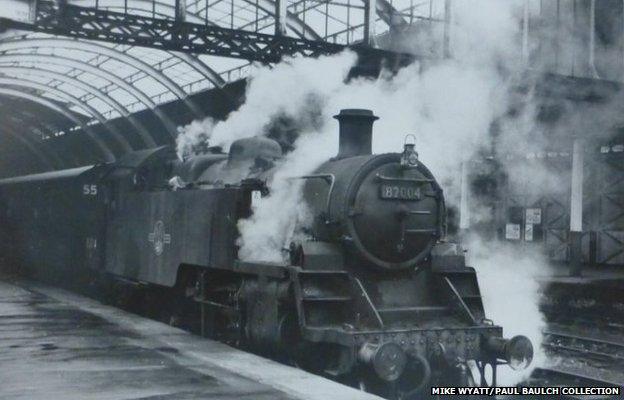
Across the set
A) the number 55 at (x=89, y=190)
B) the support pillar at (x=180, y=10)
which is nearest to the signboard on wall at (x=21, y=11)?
the support pillar at (x=180, y=10)

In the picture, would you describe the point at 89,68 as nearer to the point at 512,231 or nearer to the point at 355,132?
the point at 512,231

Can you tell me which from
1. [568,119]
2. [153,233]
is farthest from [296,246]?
[568,119]

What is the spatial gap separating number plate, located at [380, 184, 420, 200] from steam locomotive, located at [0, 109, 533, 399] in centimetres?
1

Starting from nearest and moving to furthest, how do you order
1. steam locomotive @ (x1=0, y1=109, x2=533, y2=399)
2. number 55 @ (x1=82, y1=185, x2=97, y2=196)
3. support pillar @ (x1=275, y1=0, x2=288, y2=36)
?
1. steam locomotive @ (x1=0, y1=109, x2=533, y2=399)
2. number 55 @ (x1=82, y1=185, x2=97, y2=196)
3. support pillar @ (x1=275, y1=0, x2=288, y2=36)

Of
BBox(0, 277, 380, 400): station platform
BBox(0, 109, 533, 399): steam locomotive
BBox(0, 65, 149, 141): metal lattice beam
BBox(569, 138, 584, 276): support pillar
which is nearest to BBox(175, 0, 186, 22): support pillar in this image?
BBox(0, 109, 533, 399): steam locomotive

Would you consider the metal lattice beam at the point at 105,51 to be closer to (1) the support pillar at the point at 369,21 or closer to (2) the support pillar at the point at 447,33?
(1) the support pillar at the point at 369,21

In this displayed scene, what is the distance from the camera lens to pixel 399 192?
292 inches

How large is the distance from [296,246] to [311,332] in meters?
0.87

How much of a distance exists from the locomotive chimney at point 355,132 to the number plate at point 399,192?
63cm

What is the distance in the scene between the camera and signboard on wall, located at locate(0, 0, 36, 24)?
50.2 ft

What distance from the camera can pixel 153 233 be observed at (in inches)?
408

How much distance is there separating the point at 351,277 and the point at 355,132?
60.9 inches

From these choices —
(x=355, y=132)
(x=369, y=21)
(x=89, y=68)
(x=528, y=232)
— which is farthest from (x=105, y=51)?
(x=355, y=132)

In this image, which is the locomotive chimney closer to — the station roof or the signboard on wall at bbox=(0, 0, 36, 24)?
the signboard on wall at bbox=(0, 0, 36, 24)
